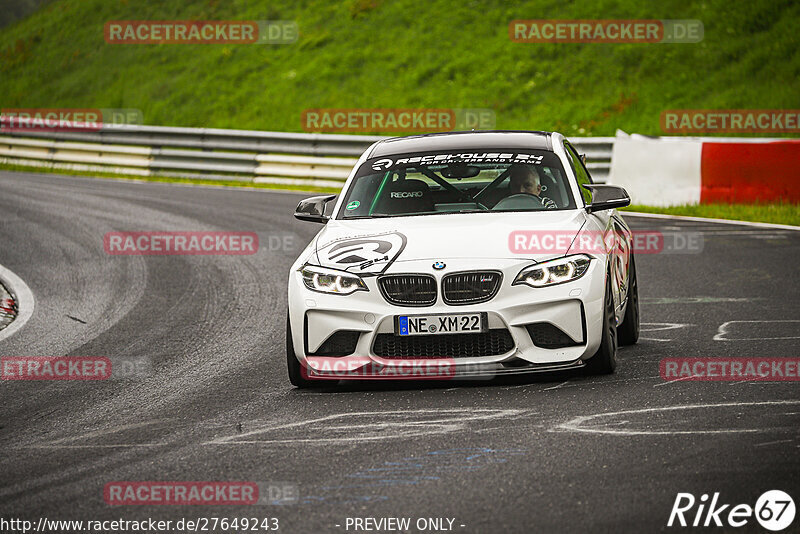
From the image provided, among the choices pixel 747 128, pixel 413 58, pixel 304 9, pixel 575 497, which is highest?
pixel 304 9

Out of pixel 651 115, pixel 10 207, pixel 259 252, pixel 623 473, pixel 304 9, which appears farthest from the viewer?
pixel 304 9

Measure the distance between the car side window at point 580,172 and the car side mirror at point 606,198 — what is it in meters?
0.06

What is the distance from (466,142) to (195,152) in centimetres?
1758

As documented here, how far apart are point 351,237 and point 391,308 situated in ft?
2.67

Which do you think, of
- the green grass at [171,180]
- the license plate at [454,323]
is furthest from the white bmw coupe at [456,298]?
the green grass at [171,180]

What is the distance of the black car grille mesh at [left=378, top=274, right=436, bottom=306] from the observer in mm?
7098

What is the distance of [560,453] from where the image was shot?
18.6ft

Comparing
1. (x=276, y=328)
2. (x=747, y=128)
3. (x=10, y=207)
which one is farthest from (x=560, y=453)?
(x=747, y=128)

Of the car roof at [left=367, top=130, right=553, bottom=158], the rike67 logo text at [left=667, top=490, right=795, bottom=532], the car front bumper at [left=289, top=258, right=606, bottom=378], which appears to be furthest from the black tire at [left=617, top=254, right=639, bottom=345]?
the rike67 logo text at [left=667, top=490, right=795, bottom=532]

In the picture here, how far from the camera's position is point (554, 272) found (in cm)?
715

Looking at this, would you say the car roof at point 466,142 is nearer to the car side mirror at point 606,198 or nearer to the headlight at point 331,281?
the car side mirror at point 606,198

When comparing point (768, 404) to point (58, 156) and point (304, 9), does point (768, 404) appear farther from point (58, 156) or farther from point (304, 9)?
point (304, 9)

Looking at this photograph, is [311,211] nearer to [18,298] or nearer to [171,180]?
[18,298]

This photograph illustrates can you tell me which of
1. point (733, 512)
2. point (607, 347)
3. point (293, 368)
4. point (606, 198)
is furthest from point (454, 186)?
point (733, 512)
